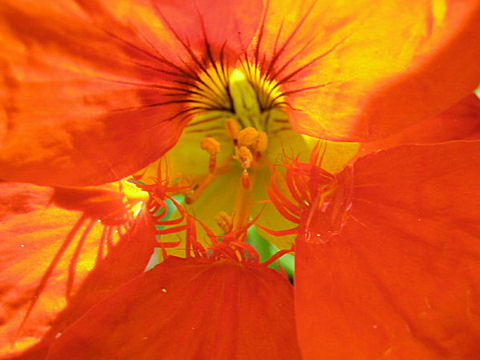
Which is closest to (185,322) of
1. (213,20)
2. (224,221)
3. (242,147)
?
(224,221)

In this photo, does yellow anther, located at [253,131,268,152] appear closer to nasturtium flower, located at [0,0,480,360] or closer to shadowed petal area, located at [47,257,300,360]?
nasturtium flower, located at [0,0,480,360]

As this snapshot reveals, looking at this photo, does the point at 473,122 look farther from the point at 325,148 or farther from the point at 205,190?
the point at 205,190

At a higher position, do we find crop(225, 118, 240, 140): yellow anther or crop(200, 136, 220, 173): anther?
crop(225, 118, 240, 140): yellow anther

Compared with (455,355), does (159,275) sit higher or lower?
higher

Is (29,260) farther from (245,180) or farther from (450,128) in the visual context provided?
(450,128)

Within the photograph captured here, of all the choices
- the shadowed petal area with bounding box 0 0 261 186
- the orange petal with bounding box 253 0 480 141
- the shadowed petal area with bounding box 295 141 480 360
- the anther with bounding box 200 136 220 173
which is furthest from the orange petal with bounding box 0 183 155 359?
the orange petal with bounding box 253 0 480 141

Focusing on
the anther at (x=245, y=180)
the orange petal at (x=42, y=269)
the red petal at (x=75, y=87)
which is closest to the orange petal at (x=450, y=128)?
the anther at (x=245, y=180)

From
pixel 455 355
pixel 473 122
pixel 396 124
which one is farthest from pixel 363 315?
pixel 473 122
